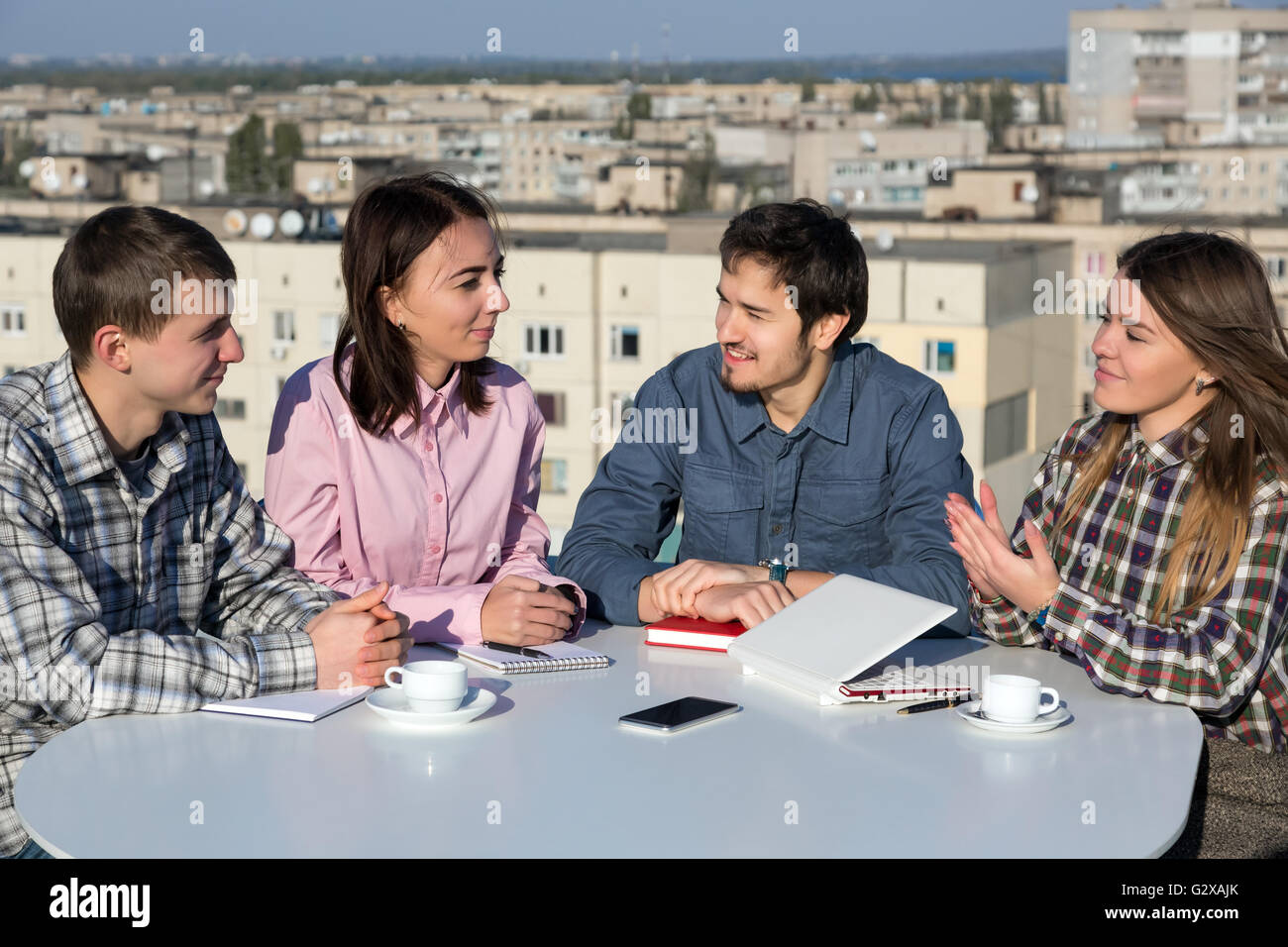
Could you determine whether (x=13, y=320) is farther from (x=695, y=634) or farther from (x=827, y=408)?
(x=695, y=634)

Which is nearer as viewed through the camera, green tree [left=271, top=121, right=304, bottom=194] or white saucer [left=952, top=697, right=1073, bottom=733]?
white saucer [left=952, top=697, right=1073, bottom=733]

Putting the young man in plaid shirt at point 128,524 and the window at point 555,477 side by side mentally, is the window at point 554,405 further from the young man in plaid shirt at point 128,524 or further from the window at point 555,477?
the young man in plaid shirt at point 128,524

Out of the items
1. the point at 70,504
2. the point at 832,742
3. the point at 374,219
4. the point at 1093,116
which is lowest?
the point at 832,742

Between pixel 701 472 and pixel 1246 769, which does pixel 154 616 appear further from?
pixel 1246 769

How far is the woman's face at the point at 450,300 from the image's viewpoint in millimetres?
2566

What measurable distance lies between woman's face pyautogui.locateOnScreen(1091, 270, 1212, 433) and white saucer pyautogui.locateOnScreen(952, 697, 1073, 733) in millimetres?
603

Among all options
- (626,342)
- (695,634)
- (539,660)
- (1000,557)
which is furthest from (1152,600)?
(626,342)

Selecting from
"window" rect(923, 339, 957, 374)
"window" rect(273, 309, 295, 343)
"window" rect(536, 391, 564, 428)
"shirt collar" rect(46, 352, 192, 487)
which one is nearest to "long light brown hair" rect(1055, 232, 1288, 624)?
"shirt collar" rect(46, 352, 192, 487)

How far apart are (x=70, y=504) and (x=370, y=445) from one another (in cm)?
63

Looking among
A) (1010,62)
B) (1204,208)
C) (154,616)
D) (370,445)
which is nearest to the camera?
(154,616)

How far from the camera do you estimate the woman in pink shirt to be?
2.48 m

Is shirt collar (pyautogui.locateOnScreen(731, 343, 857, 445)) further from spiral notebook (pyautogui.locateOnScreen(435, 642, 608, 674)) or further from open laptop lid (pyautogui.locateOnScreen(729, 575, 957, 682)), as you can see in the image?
A: spiral notebook (pyautogui.locateOnScreen(435, 642, 608, 674))

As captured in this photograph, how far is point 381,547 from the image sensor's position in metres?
2.56

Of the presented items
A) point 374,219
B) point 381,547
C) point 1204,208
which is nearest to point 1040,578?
point 381,547
